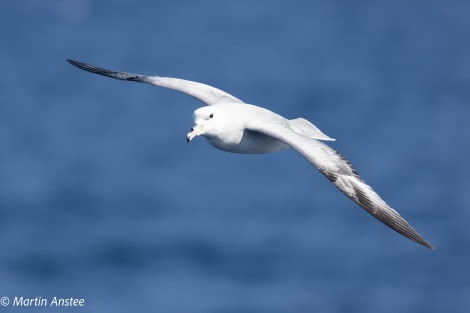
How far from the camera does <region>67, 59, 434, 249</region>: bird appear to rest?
454 inches

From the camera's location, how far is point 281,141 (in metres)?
12.1

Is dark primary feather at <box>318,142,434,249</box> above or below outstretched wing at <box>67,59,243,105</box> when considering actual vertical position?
below

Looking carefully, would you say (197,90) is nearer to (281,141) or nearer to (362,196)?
(281,141)

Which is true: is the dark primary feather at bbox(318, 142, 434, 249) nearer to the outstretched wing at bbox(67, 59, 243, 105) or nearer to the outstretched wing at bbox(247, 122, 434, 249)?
the outstretched wing at bbox(247, 122, 434, 249)

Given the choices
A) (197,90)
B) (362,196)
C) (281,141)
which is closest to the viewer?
(362,196)

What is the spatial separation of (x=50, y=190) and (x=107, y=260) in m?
3.18

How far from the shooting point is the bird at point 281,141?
11531mm

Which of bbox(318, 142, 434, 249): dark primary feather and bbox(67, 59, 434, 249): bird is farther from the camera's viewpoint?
bbox(67, 59, 434, 249): bird

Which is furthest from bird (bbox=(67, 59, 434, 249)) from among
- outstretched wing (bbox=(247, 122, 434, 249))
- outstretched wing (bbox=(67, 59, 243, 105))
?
outstretched wing (bbox=(67, 59, 243, 105))

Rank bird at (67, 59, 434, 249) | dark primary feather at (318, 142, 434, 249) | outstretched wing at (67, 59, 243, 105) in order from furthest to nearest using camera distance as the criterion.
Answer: outstretched wing at (67, 59, 243, 105)
bird at (67, 59, 434, 249)
dark primary feather at (318, 142, 434, 249)

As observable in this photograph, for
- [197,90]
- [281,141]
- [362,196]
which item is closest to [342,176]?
[362,196]

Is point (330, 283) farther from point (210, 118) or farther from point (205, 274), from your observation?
point (210, 118)

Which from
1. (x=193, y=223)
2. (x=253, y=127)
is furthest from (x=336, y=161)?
(x=193, y=223)

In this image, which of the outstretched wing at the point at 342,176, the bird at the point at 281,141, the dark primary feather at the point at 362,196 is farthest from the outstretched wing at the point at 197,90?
the dark primary feather at the point at 362,196
